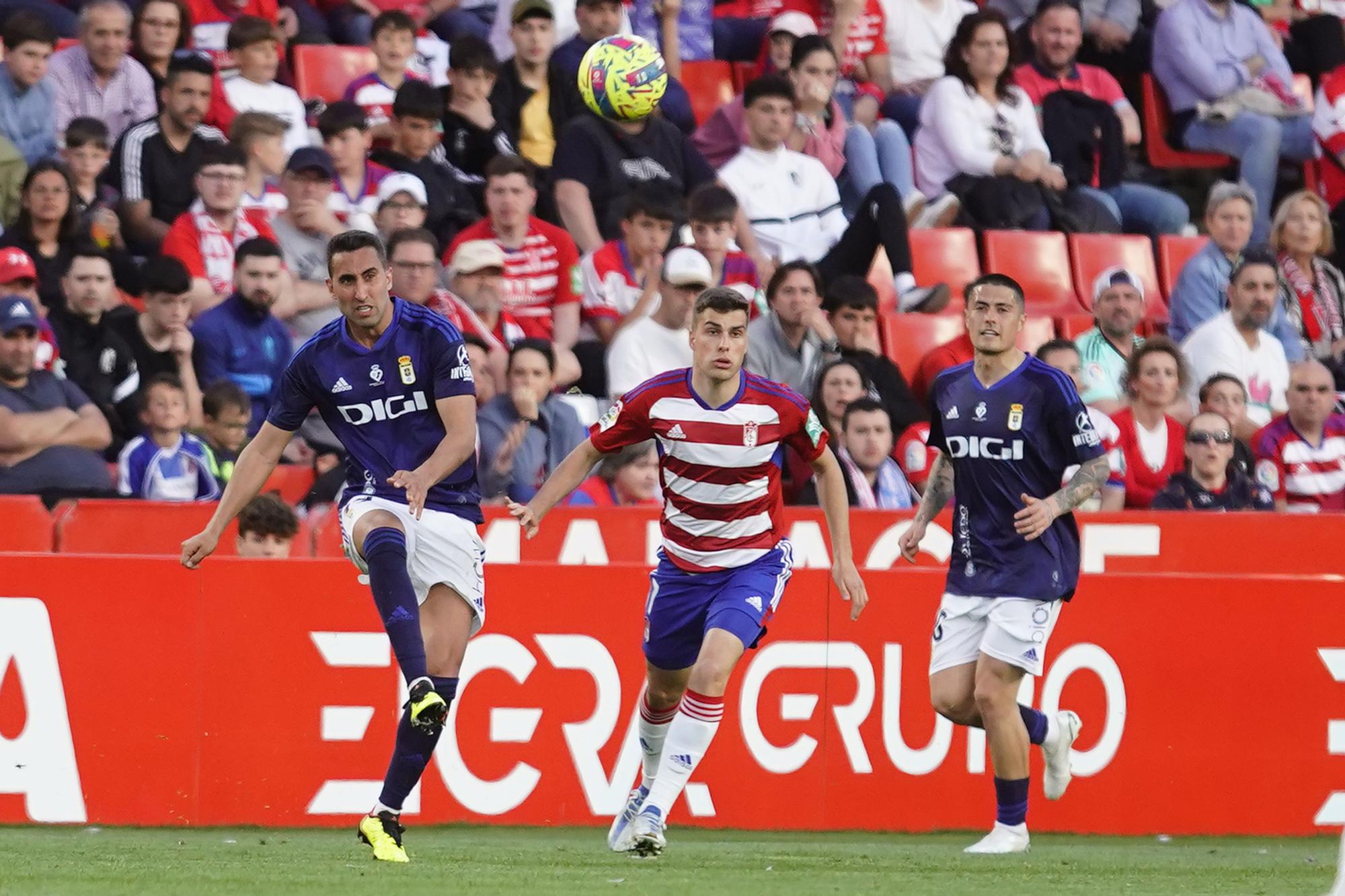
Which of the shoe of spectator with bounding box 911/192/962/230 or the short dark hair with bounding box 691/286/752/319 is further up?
the short dark hair with bounding box 691/286/752/319

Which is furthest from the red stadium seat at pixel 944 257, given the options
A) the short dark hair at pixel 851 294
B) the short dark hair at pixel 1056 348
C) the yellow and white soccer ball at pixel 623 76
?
the yellow and white soccer ball at pixel 623 76

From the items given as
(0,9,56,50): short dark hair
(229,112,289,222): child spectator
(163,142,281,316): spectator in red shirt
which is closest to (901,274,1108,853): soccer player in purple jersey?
(163,142,281,316): spectator in red shirt

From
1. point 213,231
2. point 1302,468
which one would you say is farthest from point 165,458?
point 1302,468

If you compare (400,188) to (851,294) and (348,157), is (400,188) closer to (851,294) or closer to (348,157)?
(348,157)

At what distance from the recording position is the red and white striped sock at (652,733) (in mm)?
8586

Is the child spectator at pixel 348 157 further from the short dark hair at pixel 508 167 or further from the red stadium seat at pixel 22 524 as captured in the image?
the red stadium seat at pixel 22 524

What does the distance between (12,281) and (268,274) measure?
4.44ft

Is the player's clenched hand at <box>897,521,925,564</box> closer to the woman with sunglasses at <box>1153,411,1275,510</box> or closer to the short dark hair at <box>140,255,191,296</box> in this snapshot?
the woman with sunglasses at <box>1153,411,1275,510</box>

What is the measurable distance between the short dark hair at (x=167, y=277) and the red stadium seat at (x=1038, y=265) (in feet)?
19.9

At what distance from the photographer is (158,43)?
1359 centimetres

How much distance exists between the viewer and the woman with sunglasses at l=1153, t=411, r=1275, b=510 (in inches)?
482

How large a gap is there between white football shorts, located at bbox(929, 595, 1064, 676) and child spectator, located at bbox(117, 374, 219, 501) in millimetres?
4115

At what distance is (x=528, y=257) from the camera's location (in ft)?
42.4

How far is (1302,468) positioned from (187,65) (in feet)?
23.4
